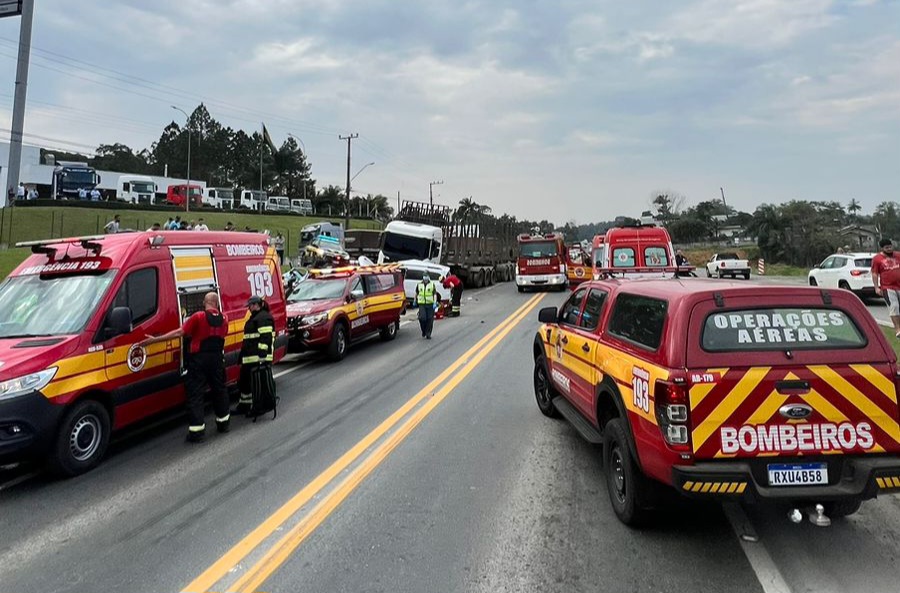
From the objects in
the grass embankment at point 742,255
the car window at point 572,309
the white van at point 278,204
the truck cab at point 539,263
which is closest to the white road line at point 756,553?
the car window at point 572,309

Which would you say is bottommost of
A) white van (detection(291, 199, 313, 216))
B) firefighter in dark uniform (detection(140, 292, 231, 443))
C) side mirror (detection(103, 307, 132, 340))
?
firefighter in dark uniform (detection(140, 292, 231, 443))

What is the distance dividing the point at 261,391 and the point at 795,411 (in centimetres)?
578

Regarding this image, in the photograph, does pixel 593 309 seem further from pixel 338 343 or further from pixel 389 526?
pixel 338 343

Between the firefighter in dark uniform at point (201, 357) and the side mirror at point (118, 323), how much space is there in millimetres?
468

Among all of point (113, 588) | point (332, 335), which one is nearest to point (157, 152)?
point (332, 335)

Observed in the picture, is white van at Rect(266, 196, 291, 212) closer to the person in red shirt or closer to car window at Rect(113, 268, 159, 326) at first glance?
the person in red shirt

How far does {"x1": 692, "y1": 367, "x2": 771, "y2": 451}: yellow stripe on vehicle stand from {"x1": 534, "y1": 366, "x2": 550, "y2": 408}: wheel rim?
11.2 feet

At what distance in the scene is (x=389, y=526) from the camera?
13.5ft

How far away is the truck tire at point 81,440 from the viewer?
16.7 feet

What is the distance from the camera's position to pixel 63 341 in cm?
530

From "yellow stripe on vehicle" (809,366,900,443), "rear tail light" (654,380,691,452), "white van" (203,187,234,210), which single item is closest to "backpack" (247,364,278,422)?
"rear tail light" (654,380,691,452)

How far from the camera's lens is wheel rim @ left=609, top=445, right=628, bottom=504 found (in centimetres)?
416

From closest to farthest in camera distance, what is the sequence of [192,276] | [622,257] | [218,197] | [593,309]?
1. [593,309]
2. [192,276]
3. [622,257]
4. [218,197]

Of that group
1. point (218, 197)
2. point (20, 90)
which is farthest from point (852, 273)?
point (218, 197)
